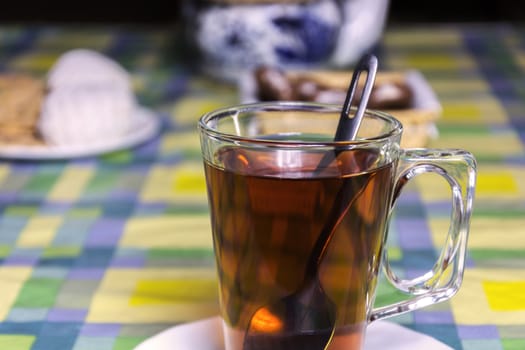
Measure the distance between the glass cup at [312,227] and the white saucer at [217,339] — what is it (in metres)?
0.02

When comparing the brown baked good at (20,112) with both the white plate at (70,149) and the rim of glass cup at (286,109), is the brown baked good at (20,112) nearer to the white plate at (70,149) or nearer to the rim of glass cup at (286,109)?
the white plate at (70,149)

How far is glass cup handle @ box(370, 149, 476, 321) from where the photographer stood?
481 mm

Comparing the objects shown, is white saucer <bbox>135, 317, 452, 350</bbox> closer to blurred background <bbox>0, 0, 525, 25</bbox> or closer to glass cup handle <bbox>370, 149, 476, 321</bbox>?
glass cup handle <bbox>370, 149, 476, 321</bbox>

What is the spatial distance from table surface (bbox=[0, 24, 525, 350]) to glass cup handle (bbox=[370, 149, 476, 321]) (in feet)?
0.08

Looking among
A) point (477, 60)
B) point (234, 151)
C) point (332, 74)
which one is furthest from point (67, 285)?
point (477, 60)

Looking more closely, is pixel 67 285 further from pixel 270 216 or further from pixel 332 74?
pixel 332 74

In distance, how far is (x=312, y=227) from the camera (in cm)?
44

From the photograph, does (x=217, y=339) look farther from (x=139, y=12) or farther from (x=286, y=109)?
(x=139, y=12)

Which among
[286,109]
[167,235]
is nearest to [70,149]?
[167,235]

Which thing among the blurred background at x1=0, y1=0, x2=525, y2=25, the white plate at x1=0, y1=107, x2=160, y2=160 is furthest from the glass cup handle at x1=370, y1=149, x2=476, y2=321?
the blurred background at x1=0, y1=0, x2=525, y2=25

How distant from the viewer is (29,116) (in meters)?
0.99

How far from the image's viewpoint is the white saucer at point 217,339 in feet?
1.63

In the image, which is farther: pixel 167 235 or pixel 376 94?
pixel 376 94

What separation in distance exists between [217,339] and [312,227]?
13cm
